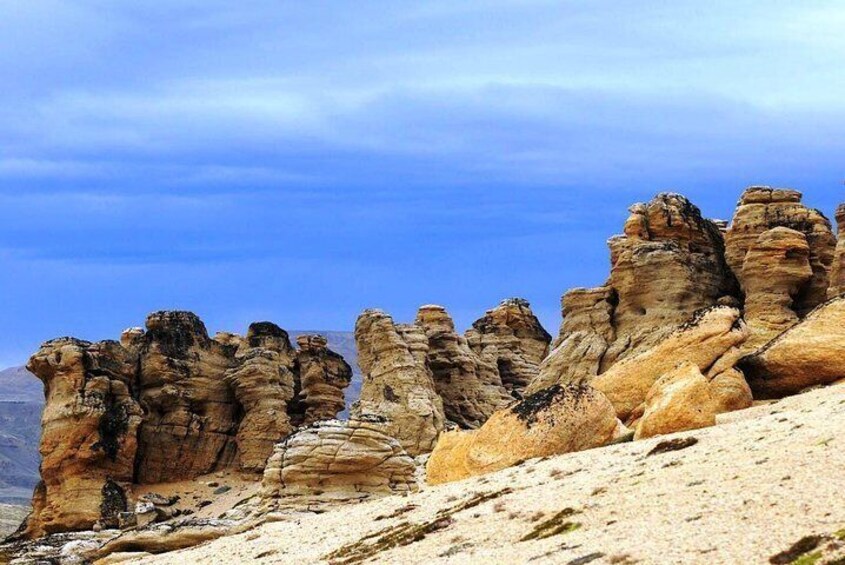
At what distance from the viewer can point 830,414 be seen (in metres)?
26.8

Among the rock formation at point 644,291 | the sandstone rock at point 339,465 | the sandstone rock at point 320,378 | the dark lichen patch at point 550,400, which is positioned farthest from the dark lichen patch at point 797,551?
the sandstone rock at point 320,378

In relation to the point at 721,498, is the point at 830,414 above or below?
above

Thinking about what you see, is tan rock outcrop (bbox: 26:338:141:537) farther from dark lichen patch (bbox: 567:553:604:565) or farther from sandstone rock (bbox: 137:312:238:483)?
dark lichen patch (bbox: 567:553:604:565)

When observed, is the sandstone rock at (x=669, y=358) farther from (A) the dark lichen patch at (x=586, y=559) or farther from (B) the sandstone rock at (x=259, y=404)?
(B) the sandstone rock at (x=259, y=404)

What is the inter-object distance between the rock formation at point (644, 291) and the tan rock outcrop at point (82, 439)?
17870mm

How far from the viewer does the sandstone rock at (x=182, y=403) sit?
6494cm

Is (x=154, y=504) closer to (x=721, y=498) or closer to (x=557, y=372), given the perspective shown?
(x=557, y=372)

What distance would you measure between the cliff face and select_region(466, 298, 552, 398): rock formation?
857 centimetres

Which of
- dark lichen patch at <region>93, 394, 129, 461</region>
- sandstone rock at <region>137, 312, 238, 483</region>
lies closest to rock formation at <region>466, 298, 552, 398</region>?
sandstone rock at <region>137, 312, 238, 483</region>

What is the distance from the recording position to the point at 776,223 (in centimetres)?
5766

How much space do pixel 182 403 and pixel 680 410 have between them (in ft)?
126

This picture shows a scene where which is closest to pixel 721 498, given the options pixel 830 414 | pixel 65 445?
pixel 830 414

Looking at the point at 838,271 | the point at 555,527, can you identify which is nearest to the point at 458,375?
the point at 838,271

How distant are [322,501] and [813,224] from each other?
28912 millimetres
